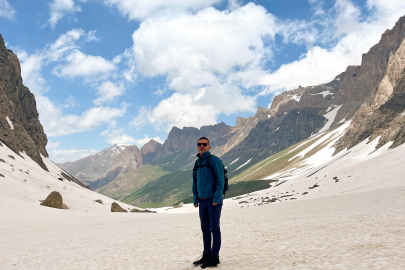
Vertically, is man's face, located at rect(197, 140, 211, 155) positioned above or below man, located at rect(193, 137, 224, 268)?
above

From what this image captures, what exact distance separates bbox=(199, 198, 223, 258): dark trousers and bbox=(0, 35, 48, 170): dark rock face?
2914 inches

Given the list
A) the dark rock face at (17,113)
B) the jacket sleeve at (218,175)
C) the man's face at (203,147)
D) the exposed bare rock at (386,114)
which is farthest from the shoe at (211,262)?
the dark rock face at (17,113)

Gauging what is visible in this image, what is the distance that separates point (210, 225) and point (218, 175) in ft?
4.62

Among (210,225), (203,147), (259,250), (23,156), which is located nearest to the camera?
(210,225)

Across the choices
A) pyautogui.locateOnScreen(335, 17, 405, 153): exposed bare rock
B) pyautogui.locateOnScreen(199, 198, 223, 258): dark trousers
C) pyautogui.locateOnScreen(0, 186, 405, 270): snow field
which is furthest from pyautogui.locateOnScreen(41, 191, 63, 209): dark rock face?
pyautogui.locateOnScreen(335, 17, 405, 153): exposed bare rock

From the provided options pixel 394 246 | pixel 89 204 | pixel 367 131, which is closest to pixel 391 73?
pixel 367 131

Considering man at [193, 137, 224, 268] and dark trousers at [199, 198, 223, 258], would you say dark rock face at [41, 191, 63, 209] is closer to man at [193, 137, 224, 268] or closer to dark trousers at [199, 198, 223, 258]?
man at [193, 137, 224, 268]

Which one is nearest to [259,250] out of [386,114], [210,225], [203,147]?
[210,225]

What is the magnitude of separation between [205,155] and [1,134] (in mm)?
76696

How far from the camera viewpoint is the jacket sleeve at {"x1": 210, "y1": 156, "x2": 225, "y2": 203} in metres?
7.23

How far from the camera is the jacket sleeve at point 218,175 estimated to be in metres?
7.23

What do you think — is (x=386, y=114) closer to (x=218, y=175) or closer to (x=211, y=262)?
(x=218, y=175)

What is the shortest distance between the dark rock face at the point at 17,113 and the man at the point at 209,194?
7369cm

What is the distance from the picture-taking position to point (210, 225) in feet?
24.1
